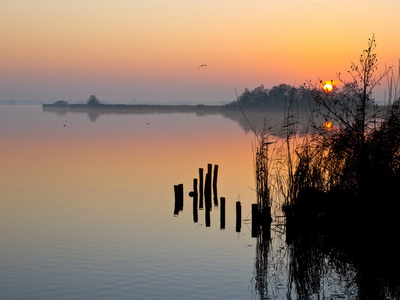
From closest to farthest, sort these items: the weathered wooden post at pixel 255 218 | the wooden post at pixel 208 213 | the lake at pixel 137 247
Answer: the lake at pixel 137 247 < the weathered wooden post at pixel 255 218 < the wooden post at pixel 208 213

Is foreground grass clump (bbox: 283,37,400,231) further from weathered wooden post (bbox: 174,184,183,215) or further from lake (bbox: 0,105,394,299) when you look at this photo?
weathered wooden post (bbox: 174,184,183,215)

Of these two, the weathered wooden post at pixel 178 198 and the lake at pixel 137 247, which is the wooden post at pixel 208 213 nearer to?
the lake at pixel 137 247

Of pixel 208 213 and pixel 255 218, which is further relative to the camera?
pixel 208 213

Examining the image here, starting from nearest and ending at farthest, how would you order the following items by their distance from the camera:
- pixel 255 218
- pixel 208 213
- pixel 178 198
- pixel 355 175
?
pixel 355 175 < pixel 255 218 < pixel 208 213 < pixel 178 198

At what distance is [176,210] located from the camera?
2975 cm

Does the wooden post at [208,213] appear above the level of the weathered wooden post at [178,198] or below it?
below

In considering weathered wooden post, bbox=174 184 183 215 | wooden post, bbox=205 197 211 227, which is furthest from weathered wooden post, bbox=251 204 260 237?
weathered wooden post, bbox=174 184 183 215

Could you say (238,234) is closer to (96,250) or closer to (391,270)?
(96,250)

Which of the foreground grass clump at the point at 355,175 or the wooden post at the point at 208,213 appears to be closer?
the foreground grass clump at the point at 355,175

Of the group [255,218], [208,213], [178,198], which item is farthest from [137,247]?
[178,198]

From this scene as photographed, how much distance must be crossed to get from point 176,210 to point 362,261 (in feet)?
43.2

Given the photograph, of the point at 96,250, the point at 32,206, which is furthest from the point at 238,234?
the point at 32,206

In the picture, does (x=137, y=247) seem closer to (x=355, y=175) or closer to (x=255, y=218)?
(x=255, y=218)

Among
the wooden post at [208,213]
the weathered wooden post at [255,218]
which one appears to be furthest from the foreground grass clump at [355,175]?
the wooden post at [208,213]
